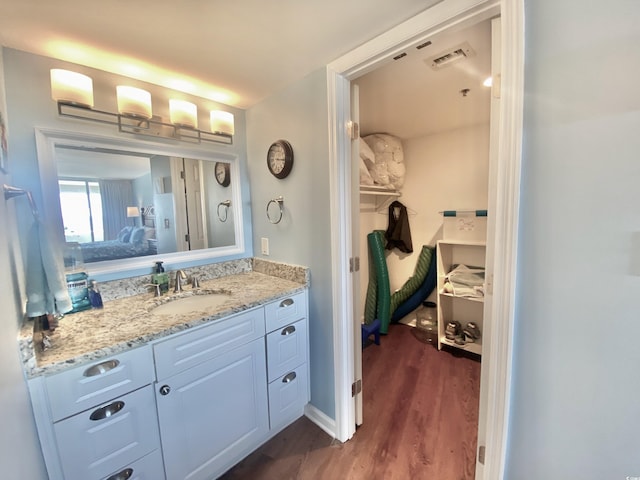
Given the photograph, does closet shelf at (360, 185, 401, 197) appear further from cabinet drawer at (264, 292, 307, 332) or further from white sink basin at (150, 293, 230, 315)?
white sink basin at (150, 293, 230, 315)

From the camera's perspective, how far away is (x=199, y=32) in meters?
1.10

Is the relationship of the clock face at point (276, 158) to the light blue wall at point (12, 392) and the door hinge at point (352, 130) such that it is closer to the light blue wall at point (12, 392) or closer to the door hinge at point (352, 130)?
the door hinge at point (352, 130)

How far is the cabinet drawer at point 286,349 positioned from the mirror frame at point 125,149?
29.4 inches

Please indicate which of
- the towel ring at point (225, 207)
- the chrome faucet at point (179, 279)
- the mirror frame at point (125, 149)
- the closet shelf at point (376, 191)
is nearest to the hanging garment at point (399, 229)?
the closet shelf at point (376, 191)

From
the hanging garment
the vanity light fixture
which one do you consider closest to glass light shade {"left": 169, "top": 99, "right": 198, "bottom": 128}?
the vanity light fixture

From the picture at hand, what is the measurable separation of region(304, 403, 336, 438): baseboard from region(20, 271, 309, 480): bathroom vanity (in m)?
0.10

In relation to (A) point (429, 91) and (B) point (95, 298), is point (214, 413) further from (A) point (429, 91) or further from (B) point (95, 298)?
(A) point (429, 91)

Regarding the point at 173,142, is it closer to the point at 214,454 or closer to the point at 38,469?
the point at 38,469

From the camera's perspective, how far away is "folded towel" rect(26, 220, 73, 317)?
3.00 feet

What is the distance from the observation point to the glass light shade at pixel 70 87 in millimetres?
1136

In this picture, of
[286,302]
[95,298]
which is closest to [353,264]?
[286,302]

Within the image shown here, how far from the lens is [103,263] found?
138 cm

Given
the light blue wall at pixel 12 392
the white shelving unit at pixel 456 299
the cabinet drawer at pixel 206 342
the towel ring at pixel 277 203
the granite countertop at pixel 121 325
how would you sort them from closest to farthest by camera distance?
the light blue wall at pixel 12 392 < the granite countertop at pixel 121 325 < the cabinet drawer at pixel 206 342 < the towel ring at pixel 277 203 < the white shelving unit at pixel 456 299

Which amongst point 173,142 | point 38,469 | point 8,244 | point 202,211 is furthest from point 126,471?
point 173,142
